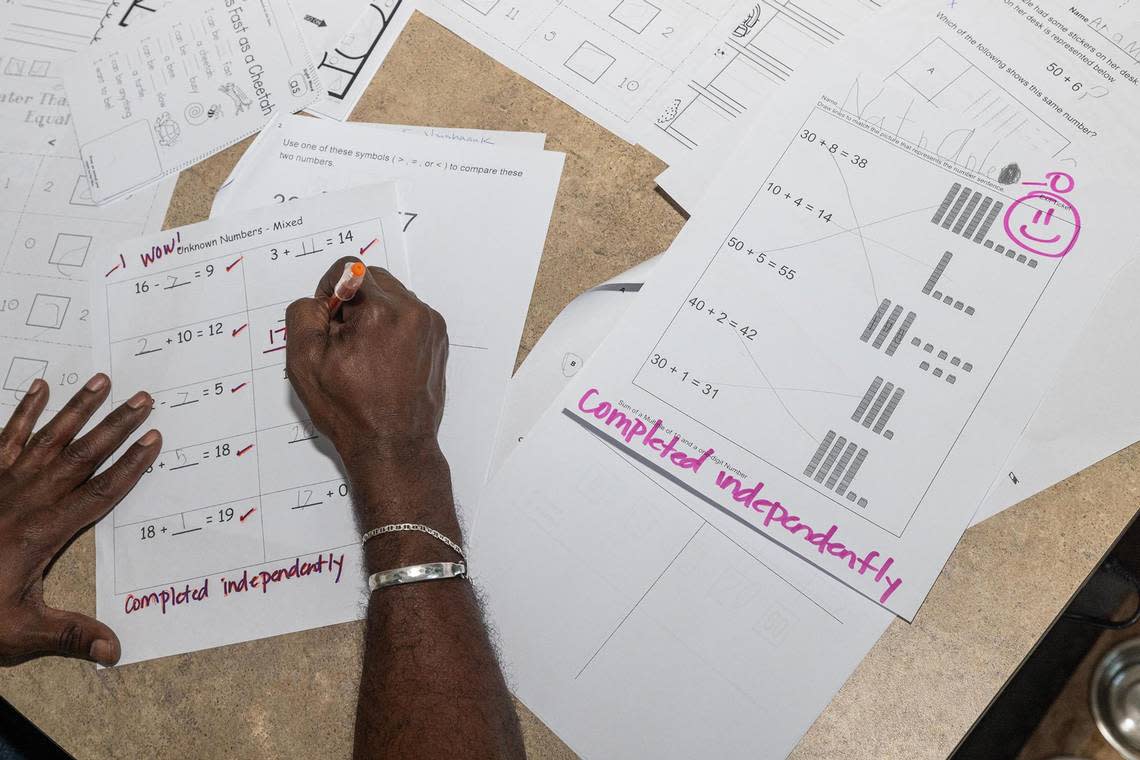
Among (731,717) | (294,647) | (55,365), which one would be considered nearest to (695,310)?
(731,717)

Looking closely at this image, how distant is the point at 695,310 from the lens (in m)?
0.68

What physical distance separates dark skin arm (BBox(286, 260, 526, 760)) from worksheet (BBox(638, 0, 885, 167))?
28cm

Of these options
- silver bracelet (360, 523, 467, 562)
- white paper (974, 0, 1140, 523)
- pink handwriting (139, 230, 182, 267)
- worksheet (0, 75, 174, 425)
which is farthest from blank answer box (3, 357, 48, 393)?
white paper (974, 0, 1140, 523)

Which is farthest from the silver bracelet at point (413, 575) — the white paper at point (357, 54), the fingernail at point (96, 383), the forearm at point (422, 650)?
the white paper at point (357, 54)

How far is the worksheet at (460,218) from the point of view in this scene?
70 cm

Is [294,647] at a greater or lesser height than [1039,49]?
lesser

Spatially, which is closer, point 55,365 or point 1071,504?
point 1071,504

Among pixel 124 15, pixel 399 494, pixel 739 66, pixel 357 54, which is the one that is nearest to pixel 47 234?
pixel 124 15

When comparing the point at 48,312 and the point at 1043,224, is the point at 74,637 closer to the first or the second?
the point at 48,312

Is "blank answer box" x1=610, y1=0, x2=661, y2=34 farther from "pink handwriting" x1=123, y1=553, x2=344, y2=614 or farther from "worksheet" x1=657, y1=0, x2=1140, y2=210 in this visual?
"pink handwriting" x1=123, y1=553, x2=344, y2=614

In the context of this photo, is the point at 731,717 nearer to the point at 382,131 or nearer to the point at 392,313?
the point at 392,313

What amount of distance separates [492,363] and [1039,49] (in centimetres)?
54

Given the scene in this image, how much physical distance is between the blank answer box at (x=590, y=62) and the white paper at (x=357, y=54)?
0.18m

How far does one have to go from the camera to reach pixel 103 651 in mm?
680
